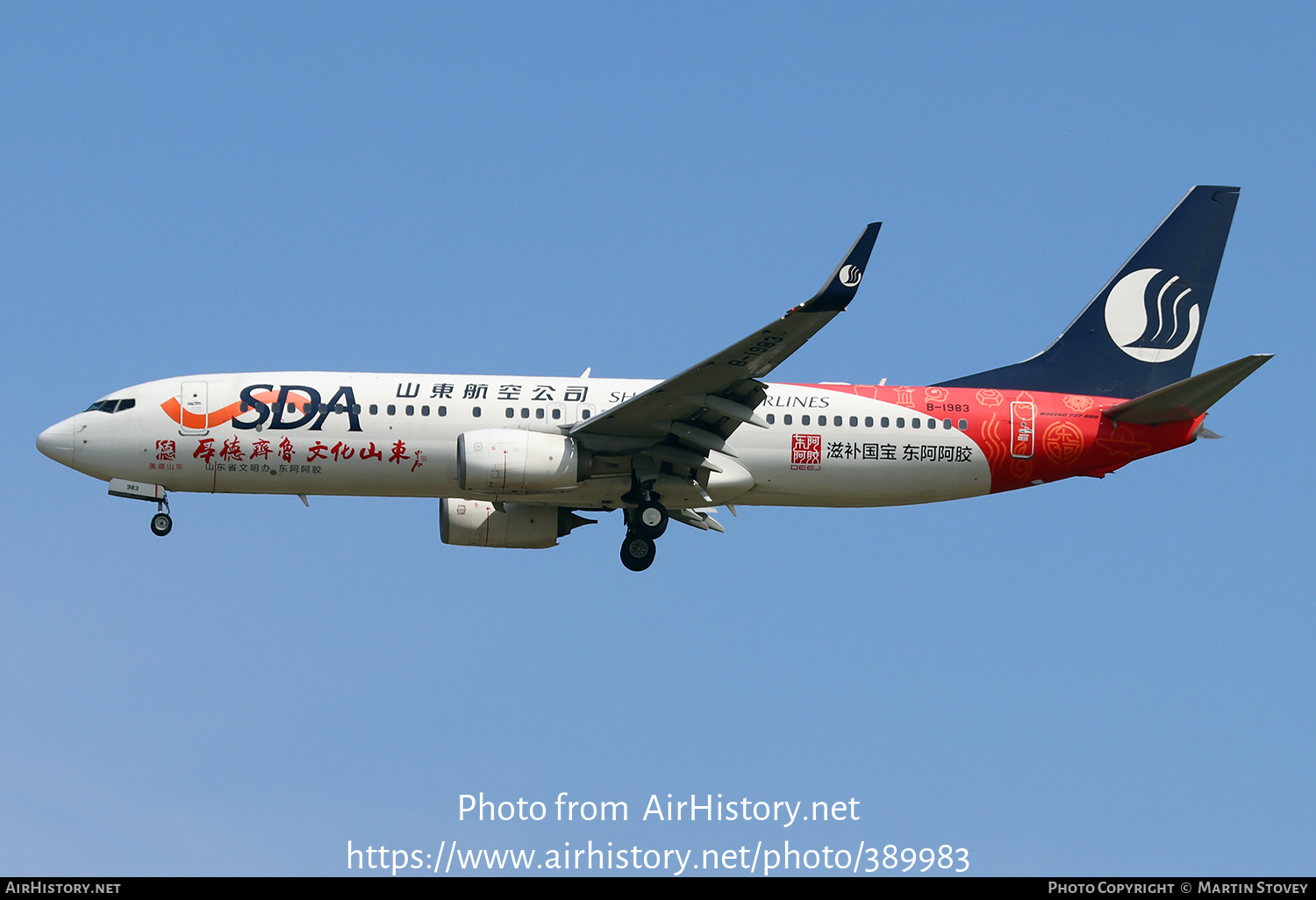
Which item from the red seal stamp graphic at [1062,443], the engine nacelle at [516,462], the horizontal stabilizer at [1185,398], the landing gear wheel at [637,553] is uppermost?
the horizontal stabilizer at [1185,398]

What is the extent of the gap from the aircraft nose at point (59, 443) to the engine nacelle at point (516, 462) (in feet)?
28.6

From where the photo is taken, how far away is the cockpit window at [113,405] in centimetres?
3278

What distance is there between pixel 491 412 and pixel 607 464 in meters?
2.84

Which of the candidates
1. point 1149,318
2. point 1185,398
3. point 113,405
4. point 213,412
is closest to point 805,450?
point 1185,398

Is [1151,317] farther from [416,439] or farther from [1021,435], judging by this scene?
[416,439]

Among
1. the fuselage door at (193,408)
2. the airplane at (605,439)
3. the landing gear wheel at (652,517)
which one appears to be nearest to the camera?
the airplane at (605,439)

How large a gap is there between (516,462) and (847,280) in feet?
28.0

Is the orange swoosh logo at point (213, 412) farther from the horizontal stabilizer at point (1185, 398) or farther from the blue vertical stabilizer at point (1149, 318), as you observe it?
the horizontal stabilizer at point (1185, 398)

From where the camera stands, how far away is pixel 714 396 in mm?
30562

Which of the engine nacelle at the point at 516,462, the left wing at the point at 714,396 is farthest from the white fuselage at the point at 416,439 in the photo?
the left wing at the point at 714,396

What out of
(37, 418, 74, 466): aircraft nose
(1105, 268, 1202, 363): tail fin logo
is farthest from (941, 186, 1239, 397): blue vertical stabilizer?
(37, 418, 74, 466): aircraft nose

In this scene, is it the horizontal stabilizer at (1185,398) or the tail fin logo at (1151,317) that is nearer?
the horizontal stabilizer at (1185,398)
